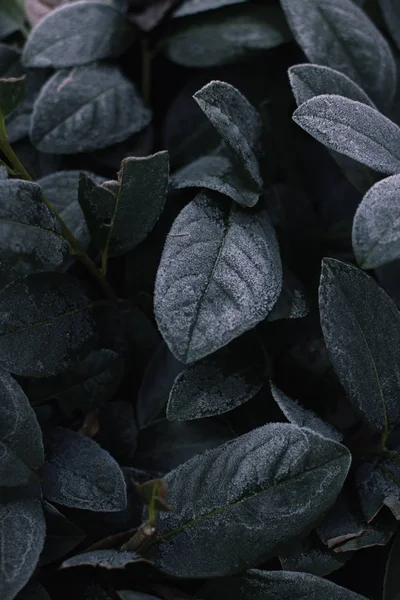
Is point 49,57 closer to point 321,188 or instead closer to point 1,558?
point 321,188

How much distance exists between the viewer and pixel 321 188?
1048 mm

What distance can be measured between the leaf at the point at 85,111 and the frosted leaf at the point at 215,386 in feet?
1.21

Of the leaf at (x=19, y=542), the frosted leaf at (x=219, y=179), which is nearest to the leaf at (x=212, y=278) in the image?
the frosted leaf at (x=219, y=179)

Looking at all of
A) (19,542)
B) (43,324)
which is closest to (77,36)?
(43,324)

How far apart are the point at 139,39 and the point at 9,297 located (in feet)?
1.71

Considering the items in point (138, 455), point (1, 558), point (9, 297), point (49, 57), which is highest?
point (49, 57)

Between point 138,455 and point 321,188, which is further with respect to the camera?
point 321,188

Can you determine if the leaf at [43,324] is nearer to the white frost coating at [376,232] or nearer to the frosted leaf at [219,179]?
the frosted leaf at [219,179]

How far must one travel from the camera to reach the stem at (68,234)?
2.56 feet

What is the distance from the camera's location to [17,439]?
2.40 ft

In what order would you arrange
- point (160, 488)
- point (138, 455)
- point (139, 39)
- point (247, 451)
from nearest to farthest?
point (160, 488), point (247, 451), point (138, 455), point (139, 39)

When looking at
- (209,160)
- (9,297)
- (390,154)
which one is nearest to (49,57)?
(209,160)

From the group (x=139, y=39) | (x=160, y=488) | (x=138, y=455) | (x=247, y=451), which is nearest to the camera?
(x=160, y=488)

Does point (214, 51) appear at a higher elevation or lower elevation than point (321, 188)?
higher
